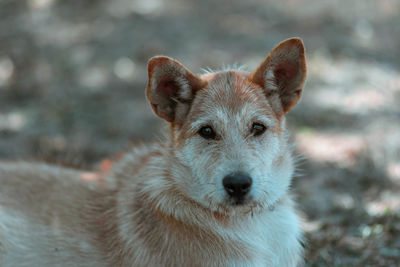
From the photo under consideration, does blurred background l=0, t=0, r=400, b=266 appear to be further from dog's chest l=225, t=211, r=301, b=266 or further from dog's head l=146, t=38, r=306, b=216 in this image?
dog's head l=146, t=38, r=306, b=216

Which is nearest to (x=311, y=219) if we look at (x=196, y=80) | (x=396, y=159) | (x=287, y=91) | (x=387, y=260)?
(x=387, y=260)

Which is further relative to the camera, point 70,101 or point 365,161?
point 70,101

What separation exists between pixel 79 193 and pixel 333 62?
638 centimetres

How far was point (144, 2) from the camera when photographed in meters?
11.2

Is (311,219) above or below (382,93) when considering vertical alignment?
below

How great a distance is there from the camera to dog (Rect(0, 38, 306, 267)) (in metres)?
3.96

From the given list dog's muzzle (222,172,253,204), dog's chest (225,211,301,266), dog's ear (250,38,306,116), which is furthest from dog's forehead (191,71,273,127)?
dog's chest (225,211,301,266)

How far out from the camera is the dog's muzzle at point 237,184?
3.71 meters

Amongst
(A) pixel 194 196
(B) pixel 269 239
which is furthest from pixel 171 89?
(B) pixel 269 239

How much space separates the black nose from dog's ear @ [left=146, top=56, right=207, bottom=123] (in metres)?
0.89

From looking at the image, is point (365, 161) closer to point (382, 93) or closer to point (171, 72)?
point (382, 93)

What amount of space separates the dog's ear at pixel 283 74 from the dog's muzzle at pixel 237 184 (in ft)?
3.09

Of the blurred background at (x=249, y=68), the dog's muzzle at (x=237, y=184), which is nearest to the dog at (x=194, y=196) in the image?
the dog's muzzle at (x=237, y=184)

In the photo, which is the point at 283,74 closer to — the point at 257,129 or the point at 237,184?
the point at 257,129
